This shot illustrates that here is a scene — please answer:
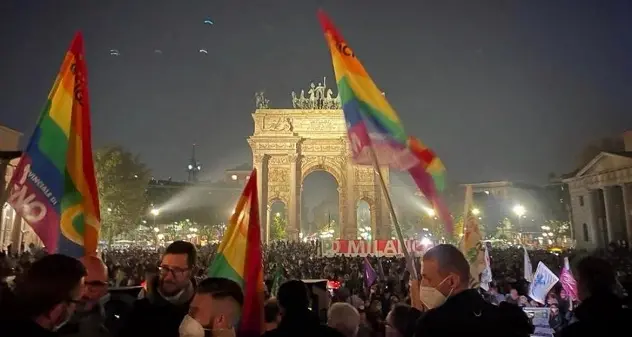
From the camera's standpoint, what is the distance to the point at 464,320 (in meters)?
2.72

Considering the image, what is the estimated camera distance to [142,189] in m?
46.1

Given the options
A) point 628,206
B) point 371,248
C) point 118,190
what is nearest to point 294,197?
point 118,190

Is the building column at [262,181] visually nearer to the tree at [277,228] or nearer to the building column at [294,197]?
the building column at [294,197]

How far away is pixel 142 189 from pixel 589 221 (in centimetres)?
4881

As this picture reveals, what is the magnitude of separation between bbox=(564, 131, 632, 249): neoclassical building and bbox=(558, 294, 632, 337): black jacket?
45.0 m

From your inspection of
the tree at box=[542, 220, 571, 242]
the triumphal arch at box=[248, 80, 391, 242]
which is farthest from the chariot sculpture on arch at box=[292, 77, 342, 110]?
the tree at box=[542, 220, 571, 242]

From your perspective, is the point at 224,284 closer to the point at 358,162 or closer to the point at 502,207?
the point at 358,162

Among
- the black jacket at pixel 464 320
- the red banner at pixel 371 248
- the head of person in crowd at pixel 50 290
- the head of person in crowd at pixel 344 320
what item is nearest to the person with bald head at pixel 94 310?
the head of person in crowd at pixel 50 290

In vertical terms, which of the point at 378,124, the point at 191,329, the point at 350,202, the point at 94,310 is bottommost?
the point at 191,329

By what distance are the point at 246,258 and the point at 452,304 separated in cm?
290

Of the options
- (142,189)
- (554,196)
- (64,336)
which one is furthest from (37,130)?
(554,196)

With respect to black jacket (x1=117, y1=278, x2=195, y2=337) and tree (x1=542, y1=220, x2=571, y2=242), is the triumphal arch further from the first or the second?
black jacket (x1=117, y1=278, x2=195, y2=337)

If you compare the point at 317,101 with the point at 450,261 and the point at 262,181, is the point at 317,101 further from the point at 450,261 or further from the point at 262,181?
the point at 450,261

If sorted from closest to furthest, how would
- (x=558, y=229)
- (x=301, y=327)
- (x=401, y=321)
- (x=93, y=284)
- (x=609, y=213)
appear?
(x=301, y=327) → (x=93, y=284) → (x=401, y=321) → (x=609, y=213) → (x=558, y=229)
